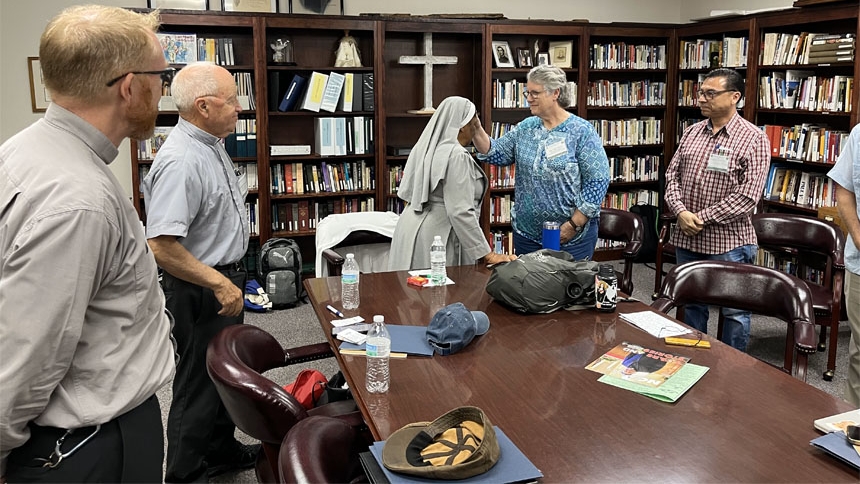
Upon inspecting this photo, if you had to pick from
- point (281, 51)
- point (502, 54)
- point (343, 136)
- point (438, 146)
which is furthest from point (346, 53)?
A: point (438, 146)

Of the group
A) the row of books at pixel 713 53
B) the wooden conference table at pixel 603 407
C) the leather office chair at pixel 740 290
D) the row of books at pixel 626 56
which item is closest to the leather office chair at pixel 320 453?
the wooden conference table at pixel 603 407

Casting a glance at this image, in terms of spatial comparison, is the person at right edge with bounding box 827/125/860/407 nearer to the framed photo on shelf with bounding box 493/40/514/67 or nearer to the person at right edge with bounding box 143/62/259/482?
the person at right edge with bounding box 143/62/259/482

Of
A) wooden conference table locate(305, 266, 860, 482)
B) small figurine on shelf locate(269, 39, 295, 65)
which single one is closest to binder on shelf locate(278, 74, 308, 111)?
small figurine on shelf locate(269, 39, 295, 65)

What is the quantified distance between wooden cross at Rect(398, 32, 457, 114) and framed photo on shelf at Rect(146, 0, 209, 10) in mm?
1661

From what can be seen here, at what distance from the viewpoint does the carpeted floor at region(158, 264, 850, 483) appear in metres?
3.97

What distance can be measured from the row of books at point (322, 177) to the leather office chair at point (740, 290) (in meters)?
3.63

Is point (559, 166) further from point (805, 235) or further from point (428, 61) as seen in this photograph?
point (428, 61)

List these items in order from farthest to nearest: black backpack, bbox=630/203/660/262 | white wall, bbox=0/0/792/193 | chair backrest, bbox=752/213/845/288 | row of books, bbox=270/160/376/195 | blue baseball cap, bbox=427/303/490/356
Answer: black backpack, bbox=630/203/660/262 < row of books, bbox=270/160/376/195 < white wall, bbox=0/0/792/193 < chair backrest, bbox=752/213/845/288 < blue baseball cap, bbox=427/303/490/356

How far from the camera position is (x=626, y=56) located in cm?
666

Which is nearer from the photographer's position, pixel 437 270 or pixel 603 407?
pixel 603 407

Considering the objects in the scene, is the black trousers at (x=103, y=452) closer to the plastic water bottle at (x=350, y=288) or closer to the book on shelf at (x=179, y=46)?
the plastic water bottle at (x=350, y=288)

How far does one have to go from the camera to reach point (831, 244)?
409 cm

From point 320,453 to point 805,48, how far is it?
529 centimetres

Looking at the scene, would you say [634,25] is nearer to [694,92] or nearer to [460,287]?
[694,92]
